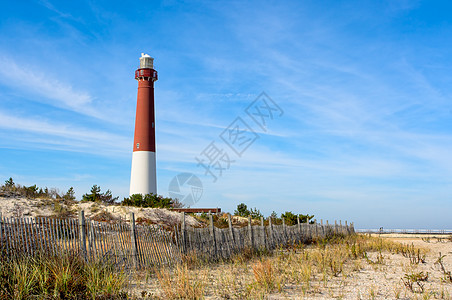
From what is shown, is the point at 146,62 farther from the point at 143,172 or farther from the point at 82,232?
the point at 82,232

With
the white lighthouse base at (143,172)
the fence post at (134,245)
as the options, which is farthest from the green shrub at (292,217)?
the fence post at (134,245)

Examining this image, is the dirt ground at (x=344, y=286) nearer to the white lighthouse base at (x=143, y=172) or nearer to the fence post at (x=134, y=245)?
the fence post at (x=134, y=245)

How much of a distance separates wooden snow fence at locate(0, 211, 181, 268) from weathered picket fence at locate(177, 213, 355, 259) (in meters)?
0.54

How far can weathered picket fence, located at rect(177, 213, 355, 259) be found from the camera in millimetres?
12203

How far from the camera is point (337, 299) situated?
727 cm

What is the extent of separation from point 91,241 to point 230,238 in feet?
17.2

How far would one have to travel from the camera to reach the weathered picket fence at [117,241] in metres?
9.45

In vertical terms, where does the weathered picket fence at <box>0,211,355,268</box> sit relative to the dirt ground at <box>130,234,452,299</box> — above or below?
above

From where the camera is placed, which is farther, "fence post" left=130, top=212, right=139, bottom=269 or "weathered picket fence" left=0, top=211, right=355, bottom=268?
"fence post" left=130, top=212, right=139, bottom=269

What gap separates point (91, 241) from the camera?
1007cm

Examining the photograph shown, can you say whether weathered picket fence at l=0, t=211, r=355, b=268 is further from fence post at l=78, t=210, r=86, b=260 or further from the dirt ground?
the dirt ground

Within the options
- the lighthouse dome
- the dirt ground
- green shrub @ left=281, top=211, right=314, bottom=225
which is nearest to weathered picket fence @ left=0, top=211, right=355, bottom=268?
the dirt ground

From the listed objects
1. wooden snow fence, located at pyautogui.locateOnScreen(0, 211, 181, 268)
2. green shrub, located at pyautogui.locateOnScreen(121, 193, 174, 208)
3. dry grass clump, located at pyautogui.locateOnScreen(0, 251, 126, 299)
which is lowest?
dry grass clump, located at pyautogui.locateOnScreen(0, 251, 126, 299)

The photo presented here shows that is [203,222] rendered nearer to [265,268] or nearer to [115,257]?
[115,257]
